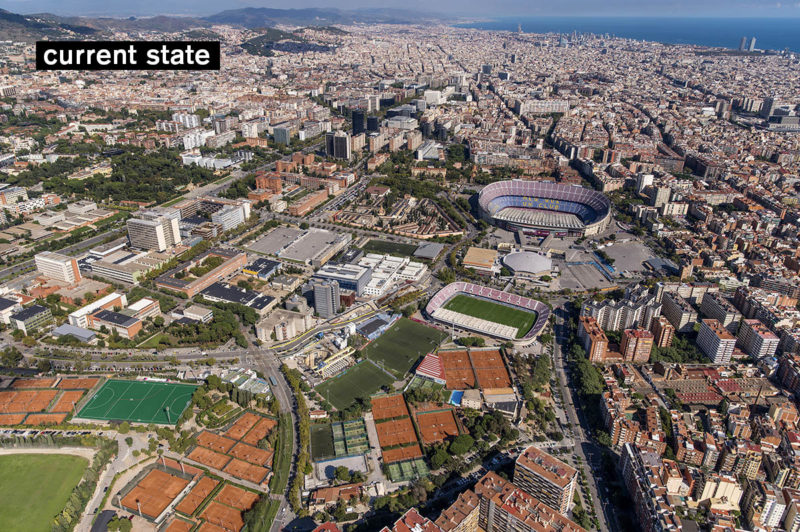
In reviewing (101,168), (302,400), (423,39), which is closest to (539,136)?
(101,168)

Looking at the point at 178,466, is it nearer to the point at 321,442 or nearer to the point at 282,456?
the point at 282,456

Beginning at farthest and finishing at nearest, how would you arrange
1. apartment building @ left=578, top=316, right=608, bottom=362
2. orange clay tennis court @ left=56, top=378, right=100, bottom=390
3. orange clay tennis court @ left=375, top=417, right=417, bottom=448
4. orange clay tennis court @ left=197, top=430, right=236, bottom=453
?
apartment building @ left=578, top=316, right=608, bottom=362, orange clay tennis court @ left=56, top=378, right=100, bottom=390, orange clay tennis court @ left=375, top=417, right=417, bottom=448, orange clay tennis court @ left=197, top=430, right=236, bottom=453

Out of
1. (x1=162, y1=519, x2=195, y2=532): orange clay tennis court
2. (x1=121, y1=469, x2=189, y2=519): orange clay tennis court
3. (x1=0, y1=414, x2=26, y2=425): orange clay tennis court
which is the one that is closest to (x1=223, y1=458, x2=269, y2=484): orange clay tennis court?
(x1=121, y1=469, x2=189, y2=519): orange clay tennis court

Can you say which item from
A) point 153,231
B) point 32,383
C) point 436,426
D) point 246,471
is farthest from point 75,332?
point 436,426

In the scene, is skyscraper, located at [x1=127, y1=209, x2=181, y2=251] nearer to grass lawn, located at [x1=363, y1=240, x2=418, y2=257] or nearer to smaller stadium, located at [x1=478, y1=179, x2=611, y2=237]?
grass lawn, located at [x1=363, y1=240, x2=418, y2=257]

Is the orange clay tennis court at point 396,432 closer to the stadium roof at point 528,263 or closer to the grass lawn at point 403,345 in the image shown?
the grass lawn at point 403,345

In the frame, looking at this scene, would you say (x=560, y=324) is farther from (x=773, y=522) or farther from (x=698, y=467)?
(x=773, y=522)
